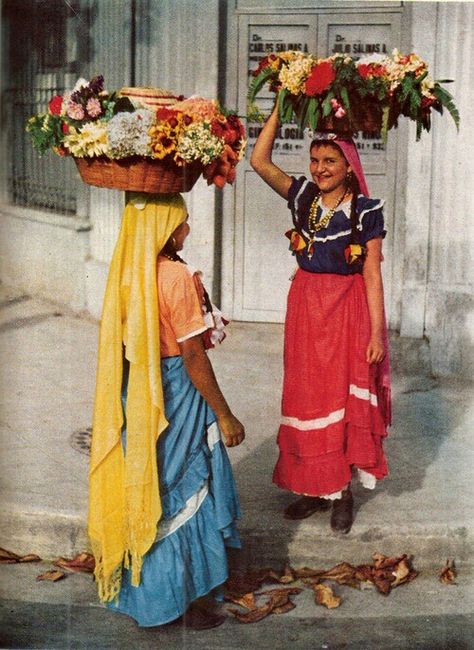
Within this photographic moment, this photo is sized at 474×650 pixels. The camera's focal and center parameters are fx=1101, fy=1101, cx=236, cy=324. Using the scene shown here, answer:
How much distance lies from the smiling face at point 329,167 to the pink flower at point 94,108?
115cm

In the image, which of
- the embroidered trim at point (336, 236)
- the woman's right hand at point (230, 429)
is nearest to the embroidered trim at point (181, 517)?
the woman's right hand at point (230, 429)

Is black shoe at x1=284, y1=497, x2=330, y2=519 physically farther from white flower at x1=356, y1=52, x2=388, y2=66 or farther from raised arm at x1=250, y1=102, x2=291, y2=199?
white flower at x1=356, y1=52, x2=388, y2=66

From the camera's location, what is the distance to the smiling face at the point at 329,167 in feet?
15.6

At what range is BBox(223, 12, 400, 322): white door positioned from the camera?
25.9ft

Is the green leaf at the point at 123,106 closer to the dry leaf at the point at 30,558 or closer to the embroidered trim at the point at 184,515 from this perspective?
the embroidered trim at the point at 184,515

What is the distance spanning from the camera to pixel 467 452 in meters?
6.16

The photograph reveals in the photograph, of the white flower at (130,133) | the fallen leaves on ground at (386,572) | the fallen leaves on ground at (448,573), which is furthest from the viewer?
the fallen leaves on ground at (448,573)

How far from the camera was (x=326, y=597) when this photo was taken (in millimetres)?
4746

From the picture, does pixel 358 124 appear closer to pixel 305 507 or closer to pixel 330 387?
pixel 330 387

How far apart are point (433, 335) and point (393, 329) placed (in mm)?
407

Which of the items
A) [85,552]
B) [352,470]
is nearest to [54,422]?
[85,552]

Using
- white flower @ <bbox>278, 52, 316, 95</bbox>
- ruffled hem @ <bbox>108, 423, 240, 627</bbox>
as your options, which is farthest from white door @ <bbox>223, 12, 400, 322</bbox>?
ruffled hem @ <bbox>108, 423, 240, 627</bbox>

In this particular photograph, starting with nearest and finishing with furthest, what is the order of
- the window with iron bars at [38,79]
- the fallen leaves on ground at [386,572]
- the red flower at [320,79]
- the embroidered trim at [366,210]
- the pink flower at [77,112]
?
1. the pink flower at [77,112]
2. the red flower at [320,79]
3. the embroidered trim at [366,210]
4. the fallen leaves on ground at [386,572]
5. the window with iron bars at [38,79]

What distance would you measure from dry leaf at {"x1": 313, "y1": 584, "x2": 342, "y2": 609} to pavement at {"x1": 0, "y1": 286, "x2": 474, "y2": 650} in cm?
3
